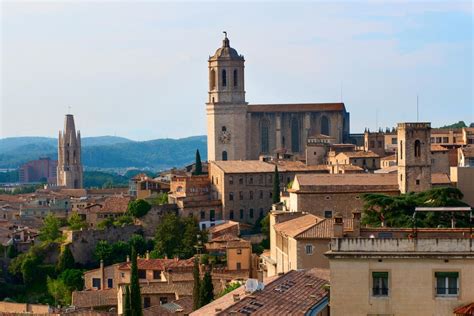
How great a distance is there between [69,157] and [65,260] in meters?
101

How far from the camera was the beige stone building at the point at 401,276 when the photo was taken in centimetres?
2058

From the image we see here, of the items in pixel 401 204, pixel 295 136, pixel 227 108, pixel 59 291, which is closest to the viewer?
pixel 401 204

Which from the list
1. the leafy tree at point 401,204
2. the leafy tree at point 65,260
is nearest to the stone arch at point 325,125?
the leafy tree at point 65,260

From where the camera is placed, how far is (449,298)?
20609 millimetres

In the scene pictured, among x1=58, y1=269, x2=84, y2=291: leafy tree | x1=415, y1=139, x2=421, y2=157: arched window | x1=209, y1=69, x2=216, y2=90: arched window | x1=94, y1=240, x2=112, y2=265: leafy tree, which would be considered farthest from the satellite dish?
x1=209, y1=69, x2=216, y2=90: arched window

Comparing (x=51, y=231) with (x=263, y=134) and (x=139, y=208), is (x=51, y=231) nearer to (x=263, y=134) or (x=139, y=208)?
(x=139, y=208)

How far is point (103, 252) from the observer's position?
74.4 meters

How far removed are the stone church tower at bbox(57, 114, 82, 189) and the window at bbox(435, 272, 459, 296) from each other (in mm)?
150118

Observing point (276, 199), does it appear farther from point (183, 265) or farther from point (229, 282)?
point (229, 282)

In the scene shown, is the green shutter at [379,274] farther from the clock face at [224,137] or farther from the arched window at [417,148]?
the clock face at [224,137]

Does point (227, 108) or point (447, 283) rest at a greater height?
point (227, 108)

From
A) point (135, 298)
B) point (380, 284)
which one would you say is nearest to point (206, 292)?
point (135, 298)

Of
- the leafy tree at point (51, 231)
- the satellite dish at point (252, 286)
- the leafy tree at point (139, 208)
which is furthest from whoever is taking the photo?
the leafy tree at point (51, 231)

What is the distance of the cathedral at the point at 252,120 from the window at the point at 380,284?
275 feet
